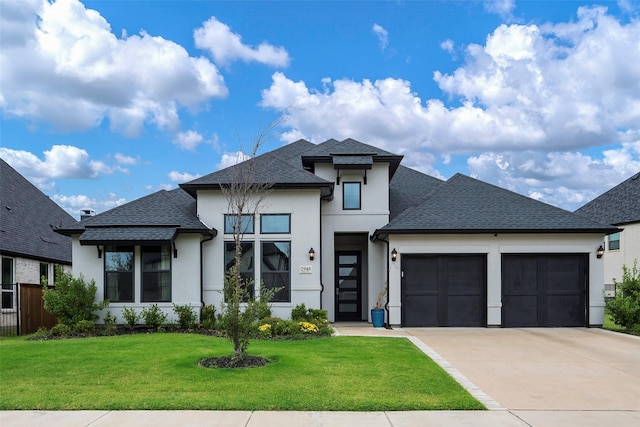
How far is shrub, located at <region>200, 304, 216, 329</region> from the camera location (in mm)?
→ 14110

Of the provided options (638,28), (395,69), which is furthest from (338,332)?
(638,28)

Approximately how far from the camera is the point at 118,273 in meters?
14.7

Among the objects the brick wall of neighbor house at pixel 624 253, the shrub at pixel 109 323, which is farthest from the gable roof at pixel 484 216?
the brick wall of neighbor house at pixel 624 253

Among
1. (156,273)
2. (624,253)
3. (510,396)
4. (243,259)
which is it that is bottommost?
(510,396)

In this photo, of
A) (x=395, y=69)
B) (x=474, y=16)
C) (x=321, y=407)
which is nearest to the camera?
(x=321, y=407)

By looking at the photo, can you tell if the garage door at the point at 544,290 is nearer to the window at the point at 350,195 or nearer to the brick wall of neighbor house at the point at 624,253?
the window at the point at 350,195

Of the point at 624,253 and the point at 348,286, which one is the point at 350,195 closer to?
the point at 348,286

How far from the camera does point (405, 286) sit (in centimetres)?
1485

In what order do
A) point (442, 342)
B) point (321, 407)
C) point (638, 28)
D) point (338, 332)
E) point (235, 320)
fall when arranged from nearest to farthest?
1. point (321, 407)
2. point (235, 320)
3. point (442, 342)
4. point (338, 332)
5. point (638, 28)

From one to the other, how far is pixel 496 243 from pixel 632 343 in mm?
4397

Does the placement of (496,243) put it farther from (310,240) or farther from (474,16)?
(474,16)

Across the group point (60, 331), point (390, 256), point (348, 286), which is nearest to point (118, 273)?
point (60, 331)

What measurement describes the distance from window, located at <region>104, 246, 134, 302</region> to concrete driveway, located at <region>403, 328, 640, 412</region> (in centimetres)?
849

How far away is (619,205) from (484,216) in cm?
1633
